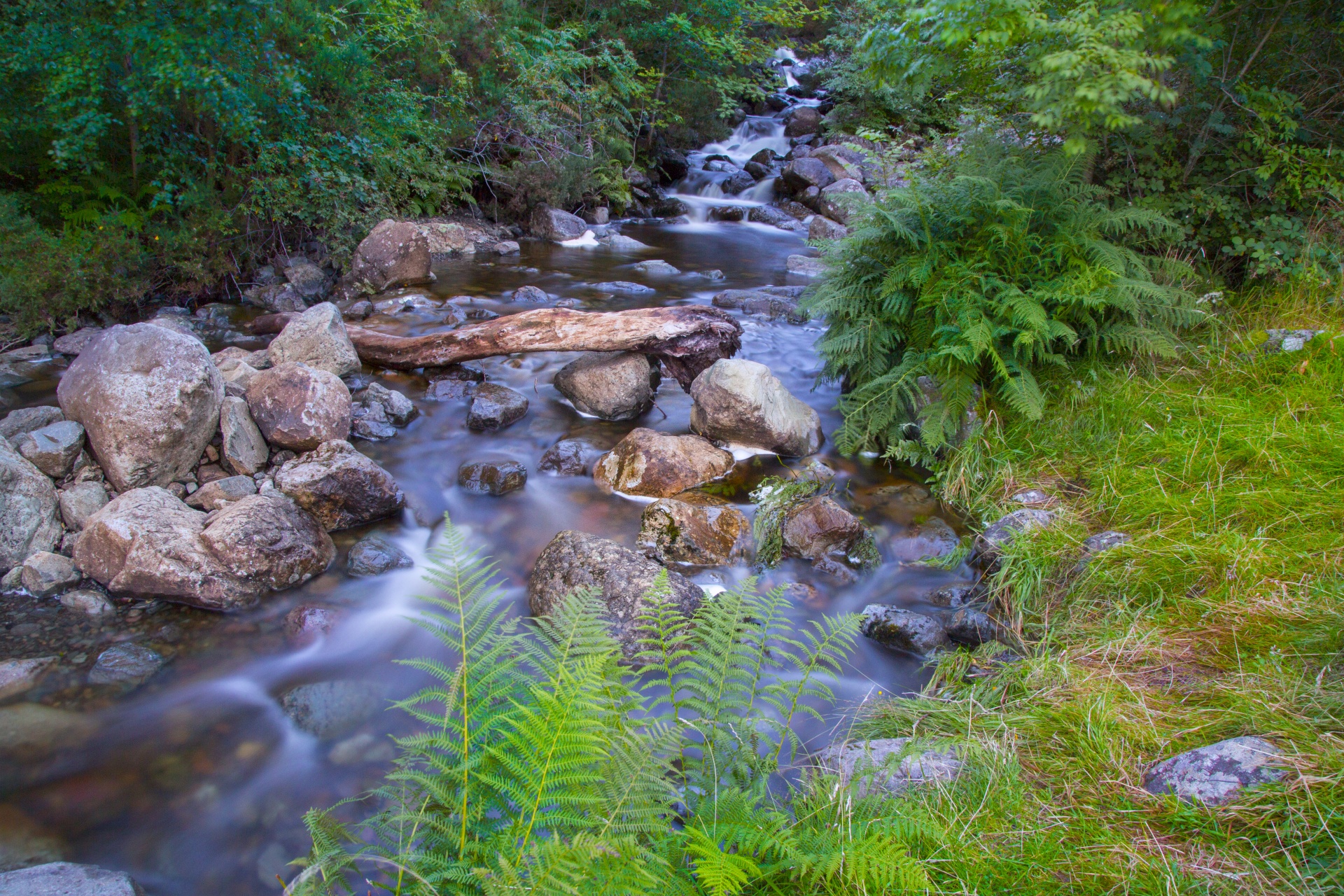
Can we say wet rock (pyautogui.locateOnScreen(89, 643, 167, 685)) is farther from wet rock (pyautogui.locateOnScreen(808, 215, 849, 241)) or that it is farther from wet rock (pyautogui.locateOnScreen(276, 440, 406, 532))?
wet rock (pyautogui.locateOnScreen(808, 215, 849, 241))

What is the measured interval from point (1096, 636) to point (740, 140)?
23290 mm

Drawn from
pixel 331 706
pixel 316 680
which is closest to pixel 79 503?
pixel 316 680

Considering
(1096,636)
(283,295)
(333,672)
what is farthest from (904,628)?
(283,295)

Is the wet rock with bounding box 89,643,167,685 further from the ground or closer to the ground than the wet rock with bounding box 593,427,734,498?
closer to the ground

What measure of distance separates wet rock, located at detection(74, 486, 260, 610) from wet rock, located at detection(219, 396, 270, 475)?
96 centimetres

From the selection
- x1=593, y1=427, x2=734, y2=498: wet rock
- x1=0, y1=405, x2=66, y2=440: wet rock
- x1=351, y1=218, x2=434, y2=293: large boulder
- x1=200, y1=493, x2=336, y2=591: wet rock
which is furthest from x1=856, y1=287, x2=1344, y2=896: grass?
x1=351, y1=218, x2=434, y2=293: large boulder

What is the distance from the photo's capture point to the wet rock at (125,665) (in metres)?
3.66

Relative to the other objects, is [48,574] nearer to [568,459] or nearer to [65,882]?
[65,882]

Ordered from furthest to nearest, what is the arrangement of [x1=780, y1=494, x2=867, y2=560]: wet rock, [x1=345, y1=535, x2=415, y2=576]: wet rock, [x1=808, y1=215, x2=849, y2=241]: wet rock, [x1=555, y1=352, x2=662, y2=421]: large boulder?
1. [x1=808, y1=215, x2=849, y2=241]: wet rock
2. [x1=555, y1=352, x2=662, y2=421]: large boulder
3. [x1=780, y1=494, x2=867, y2=560]: wet rock
4. [x1=345, y1=535, x2=415, y2=576]: wet rock

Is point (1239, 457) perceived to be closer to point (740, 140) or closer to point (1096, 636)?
point (1096, 636)

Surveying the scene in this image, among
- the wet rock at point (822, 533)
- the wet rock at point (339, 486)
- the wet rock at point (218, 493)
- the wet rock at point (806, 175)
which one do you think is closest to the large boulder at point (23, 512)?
the wet rock at point (218, 493)

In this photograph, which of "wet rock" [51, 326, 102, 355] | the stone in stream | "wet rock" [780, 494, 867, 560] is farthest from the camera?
"wet rock" [51, 326, 102, 355]

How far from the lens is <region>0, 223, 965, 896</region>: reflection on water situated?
9.84 ft

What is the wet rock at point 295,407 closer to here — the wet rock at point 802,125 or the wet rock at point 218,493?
the wet rock at point 218,493
